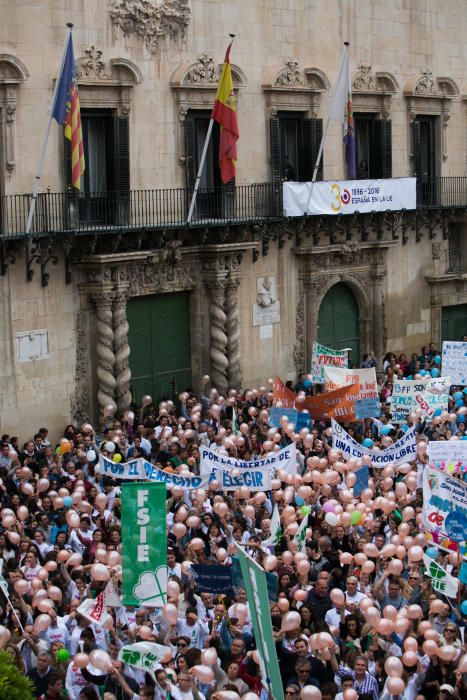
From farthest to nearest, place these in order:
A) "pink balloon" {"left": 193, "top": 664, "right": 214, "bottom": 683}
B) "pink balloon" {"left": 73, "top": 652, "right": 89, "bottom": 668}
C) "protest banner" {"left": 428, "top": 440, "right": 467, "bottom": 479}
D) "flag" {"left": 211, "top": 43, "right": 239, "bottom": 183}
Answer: "flag" {"left": 211, "top": 43, "right": 239, "bottom": 183}
"protest banner" {"left": 428, "top": 440, "right": 467, "bottom": 479}
"pink balloon" {"left": 73, "top": 652, "right": 89, "bottom": 668}
"pink balloon" {"left": 193, "top": 664, "right": 214, "bottom": 683}

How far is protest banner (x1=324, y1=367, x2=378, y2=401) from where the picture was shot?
25672 millimetres

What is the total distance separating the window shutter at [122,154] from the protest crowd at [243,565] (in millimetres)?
5092

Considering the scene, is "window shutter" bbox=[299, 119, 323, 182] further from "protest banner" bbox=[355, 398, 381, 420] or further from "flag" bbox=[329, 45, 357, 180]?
"protest banner" bbox=[355, 398, 381, 420]

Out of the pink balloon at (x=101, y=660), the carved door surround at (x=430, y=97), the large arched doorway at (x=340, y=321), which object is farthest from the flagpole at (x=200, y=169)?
the pink balloon at (x=101, y=660)

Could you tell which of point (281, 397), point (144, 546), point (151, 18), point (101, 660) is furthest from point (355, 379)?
point (101, 660)

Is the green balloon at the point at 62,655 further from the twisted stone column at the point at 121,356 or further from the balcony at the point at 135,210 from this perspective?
the twisted stone column at the point at 121,356

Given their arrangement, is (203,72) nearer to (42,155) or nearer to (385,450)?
(42,155)

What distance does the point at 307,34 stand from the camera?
32.2m

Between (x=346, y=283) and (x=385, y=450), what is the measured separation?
480 inches

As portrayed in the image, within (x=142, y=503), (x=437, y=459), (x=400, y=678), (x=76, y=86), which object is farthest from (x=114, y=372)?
(x=400, y=678)

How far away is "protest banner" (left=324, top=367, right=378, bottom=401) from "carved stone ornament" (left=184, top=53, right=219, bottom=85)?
6.56 meters

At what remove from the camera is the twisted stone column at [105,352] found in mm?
27281

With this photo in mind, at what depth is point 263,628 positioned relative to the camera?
531 inches

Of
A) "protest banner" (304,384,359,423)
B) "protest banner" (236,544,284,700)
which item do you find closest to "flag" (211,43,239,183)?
"protest banner" (304,384,359,423)
